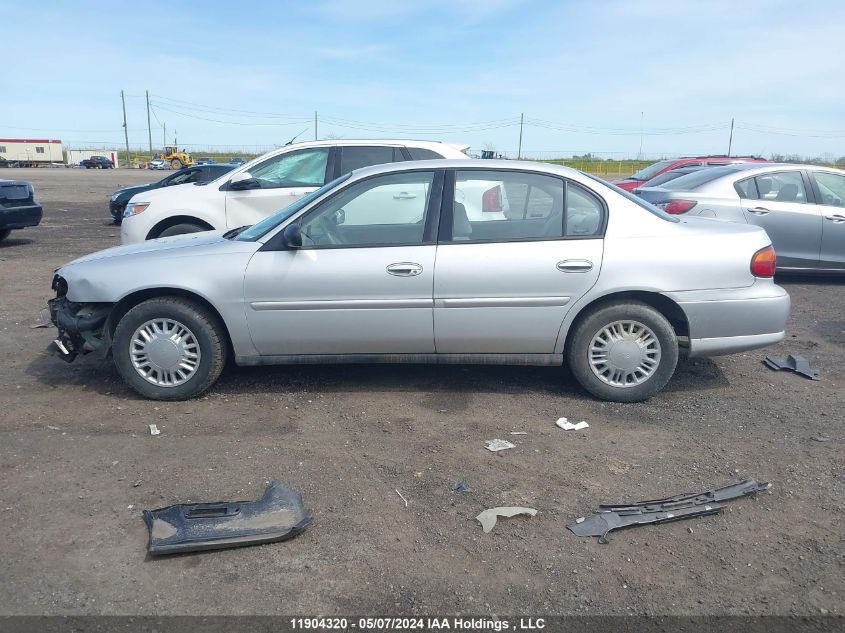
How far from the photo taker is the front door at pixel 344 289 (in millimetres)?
4914

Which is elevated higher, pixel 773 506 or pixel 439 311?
pixel 439 311

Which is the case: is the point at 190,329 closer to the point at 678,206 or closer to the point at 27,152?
the point at 678,206

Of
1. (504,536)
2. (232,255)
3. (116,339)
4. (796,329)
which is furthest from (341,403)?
(796,329)

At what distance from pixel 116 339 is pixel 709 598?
4.04 m

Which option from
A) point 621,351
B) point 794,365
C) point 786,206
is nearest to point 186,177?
point 786,206

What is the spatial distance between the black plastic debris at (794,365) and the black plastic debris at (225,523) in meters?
4.29

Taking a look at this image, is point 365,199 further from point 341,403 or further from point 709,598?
point 709,598

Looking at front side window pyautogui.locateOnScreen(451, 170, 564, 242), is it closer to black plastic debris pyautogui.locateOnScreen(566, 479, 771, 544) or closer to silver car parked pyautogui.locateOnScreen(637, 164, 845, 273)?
black plastic debris pyautogui.locateOnScreen(566, 479, 771, 544)

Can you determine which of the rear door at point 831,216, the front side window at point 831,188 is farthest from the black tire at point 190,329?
the front side window at point 831,188

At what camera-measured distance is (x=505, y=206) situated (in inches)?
204

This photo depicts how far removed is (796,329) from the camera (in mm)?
7258

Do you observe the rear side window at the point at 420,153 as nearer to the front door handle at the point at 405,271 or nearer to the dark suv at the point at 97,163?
the front door handle at the point at 405,271

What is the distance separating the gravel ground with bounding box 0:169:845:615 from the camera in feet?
9.74

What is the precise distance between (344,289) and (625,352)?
2010 mm
